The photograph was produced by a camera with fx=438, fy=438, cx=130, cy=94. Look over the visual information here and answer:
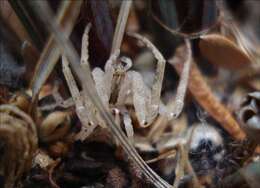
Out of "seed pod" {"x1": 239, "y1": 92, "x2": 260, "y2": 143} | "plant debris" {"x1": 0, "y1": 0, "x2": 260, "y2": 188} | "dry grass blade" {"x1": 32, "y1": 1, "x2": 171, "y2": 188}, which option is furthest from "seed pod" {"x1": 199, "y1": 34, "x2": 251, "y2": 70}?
"dry grass blade" {"x1": 32, "y1": 1, "x2": 171, "y2": 188}

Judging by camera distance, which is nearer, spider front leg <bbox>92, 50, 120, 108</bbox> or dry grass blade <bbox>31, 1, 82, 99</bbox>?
dry grass blade <bbox>31, 1, 82, 99</bbox>

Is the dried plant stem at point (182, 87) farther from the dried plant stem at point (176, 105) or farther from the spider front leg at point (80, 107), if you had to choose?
the spider front leg at point (80, 107)

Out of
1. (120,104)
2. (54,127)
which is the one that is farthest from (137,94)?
(54,127)

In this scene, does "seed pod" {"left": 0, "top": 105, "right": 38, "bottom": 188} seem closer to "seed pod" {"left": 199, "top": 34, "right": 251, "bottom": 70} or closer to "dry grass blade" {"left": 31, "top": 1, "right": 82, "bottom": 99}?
"dry grass blade" {"left": 31, "top": 1, "right": 82, "bottom": 99}

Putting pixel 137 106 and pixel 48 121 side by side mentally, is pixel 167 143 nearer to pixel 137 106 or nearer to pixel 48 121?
pixel 137 106

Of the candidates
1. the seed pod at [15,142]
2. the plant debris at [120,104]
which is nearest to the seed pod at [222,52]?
the plant debris at [120,104]

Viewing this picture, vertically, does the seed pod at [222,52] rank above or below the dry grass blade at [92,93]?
below

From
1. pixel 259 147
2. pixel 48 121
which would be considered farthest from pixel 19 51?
pixel 259 147
